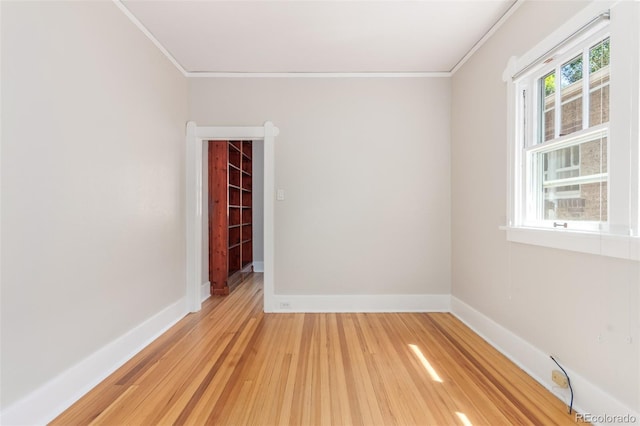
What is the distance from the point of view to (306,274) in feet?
10.8

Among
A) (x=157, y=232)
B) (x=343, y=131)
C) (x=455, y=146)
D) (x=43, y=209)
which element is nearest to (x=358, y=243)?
(x=343, y=131)

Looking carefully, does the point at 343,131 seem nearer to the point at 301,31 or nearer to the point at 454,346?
the point at 301,31

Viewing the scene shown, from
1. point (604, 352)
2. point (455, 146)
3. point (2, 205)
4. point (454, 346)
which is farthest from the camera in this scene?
point (455, 146)

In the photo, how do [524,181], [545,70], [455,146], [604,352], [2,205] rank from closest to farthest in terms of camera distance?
[2,205]
[604,352]
[545,70]
[524,181]
[455,146]

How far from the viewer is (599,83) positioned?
1.58 m

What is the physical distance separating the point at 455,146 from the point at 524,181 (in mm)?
1115

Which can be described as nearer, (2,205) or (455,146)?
(2,205)

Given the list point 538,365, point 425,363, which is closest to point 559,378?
point 538,365

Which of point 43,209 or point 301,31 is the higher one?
point 301,31

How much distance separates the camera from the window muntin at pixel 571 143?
1.57 m

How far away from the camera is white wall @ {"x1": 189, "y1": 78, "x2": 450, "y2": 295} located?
10.7 feet

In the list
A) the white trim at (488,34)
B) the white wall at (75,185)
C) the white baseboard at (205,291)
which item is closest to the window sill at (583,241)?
the white trim at (488,34)

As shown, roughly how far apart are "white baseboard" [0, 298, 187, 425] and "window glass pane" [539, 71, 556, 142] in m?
3.28

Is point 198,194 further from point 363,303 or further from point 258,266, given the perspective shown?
point 258,266
